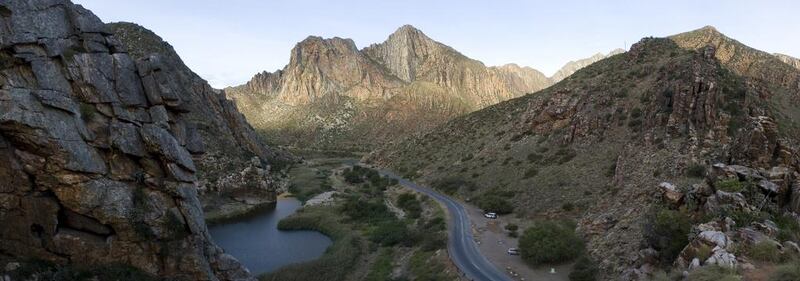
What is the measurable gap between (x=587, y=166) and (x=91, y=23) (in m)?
43.5

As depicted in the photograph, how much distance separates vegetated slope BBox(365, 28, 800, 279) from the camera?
29.9 metres

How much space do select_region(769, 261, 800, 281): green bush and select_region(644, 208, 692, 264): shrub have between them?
628 centimetres

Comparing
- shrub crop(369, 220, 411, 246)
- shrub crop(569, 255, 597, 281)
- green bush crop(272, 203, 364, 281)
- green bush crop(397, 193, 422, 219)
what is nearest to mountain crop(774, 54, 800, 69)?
green bush crop(397, 193, 422, 219)

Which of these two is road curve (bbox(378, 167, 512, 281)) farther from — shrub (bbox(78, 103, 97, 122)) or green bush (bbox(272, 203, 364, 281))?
shrub (bbox(78, 103, 97, 122))

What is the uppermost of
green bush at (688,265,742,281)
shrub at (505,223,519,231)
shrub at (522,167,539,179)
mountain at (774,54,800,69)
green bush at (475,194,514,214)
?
mountain at (774,54,800,69)

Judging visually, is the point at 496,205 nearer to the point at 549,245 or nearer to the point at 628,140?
the point at 628,140

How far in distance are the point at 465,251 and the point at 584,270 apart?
10708 mm

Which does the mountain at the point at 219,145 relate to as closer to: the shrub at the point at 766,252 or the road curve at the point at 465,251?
the road curve at the point at 465,251

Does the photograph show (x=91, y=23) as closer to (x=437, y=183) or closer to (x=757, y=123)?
(x=757, y=123)

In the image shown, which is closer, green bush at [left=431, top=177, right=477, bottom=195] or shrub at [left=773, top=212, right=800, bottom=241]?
shrub at [left=773, top=212, right=800, bottom=241]

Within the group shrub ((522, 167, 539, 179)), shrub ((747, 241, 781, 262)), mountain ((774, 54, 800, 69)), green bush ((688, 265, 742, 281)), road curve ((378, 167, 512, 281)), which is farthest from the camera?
mountain ((774, 54, 800, 69))

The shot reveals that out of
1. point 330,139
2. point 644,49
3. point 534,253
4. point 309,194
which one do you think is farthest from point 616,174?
point 330,139

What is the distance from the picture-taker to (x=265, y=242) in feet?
161

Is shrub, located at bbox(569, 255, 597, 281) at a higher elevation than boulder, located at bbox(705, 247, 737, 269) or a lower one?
lower
